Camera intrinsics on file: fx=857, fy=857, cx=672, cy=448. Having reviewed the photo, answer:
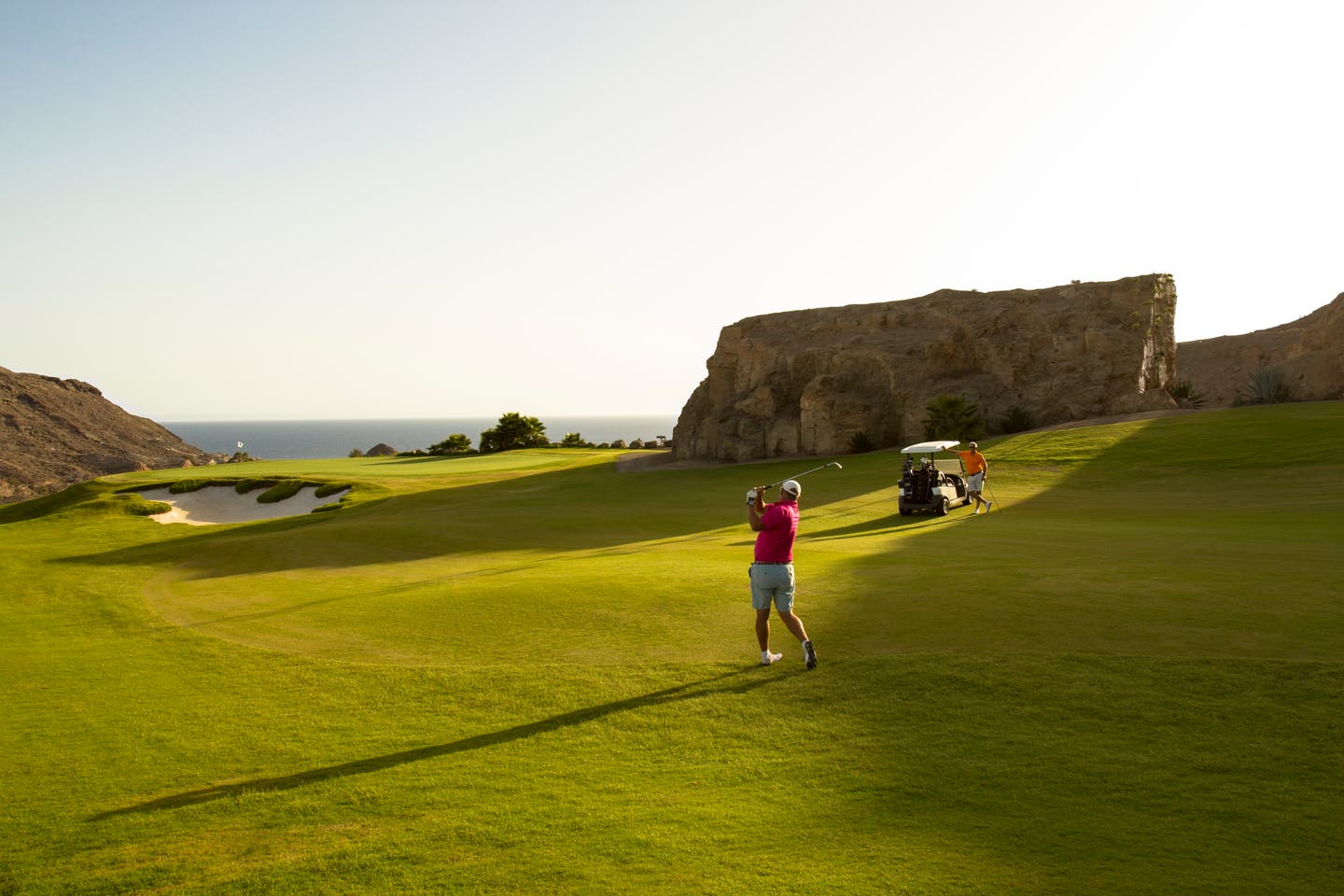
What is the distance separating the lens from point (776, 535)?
9812 millimetres

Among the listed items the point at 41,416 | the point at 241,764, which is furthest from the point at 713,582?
the point at 41,416

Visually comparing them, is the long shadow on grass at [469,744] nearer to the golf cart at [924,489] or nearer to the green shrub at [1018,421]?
the golf cart at [924,489]

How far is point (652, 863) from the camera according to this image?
19.6ft

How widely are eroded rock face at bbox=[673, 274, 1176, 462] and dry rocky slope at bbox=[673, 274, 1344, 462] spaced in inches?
2.3

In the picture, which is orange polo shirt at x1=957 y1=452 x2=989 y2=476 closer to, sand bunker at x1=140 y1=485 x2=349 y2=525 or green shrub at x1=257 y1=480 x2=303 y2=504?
sand bunker at x1=140 y1=485 x2=349 y2=525

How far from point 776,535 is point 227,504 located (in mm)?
31863

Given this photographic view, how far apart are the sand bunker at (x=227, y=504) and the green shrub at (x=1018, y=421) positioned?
3074 centimetres

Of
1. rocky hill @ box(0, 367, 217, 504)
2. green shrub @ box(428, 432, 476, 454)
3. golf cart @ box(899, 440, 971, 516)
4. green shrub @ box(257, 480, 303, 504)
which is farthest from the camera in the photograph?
rocky hill @ box(0, 367, 217, 504)

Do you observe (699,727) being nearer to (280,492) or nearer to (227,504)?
(280,492)

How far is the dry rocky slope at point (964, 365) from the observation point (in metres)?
41.5

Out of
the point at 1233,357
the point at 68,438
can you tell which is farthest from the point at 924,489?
the point at 68,438

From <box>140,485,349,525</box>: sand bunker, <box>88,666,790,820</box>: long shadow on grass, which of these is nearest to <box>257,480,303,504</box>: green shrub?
<box>140,485,349,525</box>: sand bunker

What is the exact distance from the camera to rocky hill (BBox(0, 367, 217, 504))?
7219cm

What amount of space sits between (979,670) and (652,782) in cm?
385
